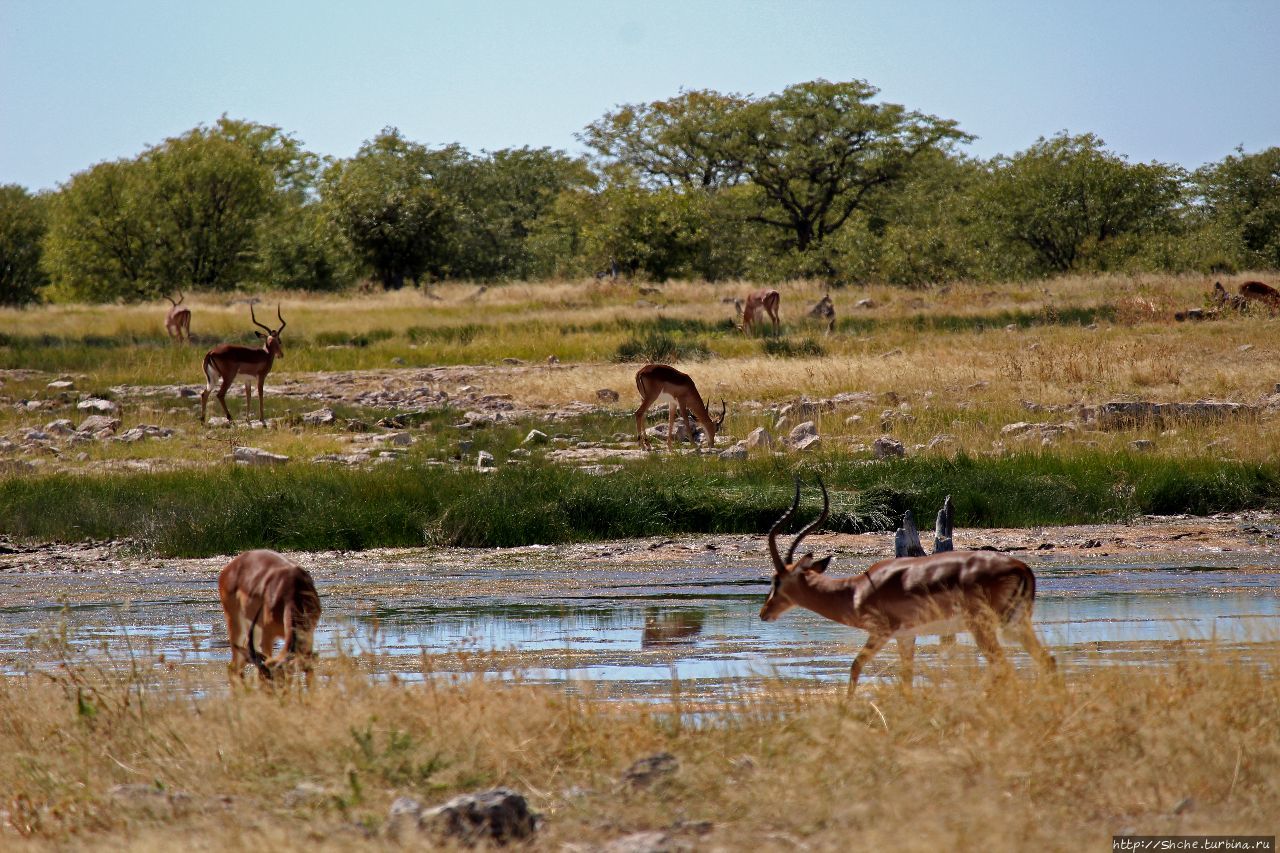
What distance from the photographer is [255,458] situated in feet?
64.6

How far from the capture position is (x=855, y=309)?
134 ft

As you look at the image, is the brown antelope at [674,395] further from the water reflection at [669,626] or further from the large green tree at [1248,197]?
the large green tree at [1248,197]

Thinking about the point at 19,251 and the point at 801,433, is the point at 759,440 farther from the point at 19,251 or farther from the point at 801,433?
the point at 19,251

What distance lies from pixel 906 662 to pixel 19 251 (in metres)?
71.5

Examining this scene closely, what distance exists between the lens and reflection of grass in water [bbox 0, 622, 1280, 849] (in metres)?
4.98

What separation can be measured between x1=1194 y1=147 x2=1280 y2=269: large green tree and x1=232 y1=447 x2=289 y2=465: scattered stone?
164 ft

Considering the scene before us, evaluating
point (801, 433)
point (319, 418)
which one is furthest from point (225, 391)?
point (801, 433)

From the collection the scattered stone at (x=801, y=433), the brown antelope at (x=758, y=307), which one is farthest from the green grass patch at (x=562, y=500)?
the brown antelope at (x=758, y=307)

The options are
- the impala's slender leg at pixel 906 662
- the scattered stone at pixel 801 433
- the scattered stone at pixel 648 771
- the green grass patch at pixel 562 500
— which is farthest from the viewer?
the scattered stone at pixel 801 433

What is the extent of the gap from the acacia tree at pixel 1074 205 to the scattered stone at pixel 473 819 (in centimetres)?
5600

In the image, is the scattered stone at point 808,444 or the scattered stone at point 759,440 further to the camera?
the scattered stone at point 759,440

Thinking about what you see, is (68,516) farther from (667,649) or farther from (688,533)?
(667,649)

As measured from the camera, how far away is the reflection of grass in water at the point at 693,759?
4.98 meters

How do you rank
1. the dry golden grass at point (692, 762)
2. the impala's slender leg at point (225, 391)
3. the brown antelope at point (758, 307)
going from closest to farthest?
the dry golden grass at point (692, 762), the impala's slender leg at point (225, 391), the brown antelope at point (758, 307)
